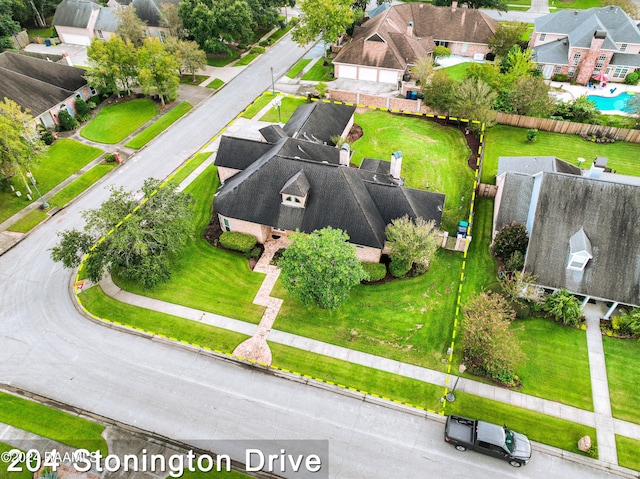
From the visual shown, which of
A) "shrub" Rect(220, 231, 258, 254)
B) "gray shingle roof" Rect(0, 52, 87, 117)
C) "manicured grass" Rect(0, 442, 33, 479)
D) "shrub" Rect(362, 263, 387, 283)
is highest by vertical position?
"gray shingle roof" Rect(0, 52, 87, 117)

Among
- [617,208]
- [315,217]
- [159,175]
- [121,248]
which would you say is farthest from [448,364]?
[159,175]

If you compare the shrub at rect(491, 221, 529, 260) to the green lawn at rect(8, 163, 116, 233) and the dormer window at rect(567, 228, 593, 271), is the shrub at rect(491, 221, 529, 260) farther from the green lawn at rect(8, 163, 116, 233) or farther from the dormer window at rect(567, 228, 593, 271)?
the green lawn at rect(8, 163, 116, 233)

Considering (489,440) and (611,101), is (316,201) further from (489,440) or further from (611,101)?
(611,101)

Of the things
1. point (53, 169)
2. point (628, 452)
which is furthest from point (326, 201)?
point (53, 169)

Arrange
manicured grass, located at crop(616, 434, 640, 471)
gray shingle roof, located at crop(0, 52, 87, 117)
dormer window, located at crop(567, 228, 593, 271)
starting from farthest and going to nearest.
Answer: gray shingle roof, located at crop(0, 52, 87, 117) → dormer window, located at crop(567, 228, 593, 271) → manicured grass, located at crop(616, 434, 640, 471)

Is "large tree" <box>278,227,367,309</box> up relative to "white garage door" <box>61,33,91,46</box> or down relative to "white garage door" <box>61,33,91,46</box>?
Answer: down

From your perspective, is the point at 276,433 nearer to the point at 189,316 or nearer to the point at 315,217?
the point at 189,316

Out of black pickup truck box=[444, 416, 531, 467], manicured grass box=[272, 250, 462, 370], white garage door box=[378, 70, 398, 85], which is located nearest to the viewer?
black pickup truck box=[444, 416, 531, 467]

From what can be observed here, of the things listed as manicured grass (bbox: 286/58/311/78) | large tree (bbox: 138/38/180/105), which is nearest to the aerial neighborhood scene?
large tree (bbox: 138/38/180/105)
